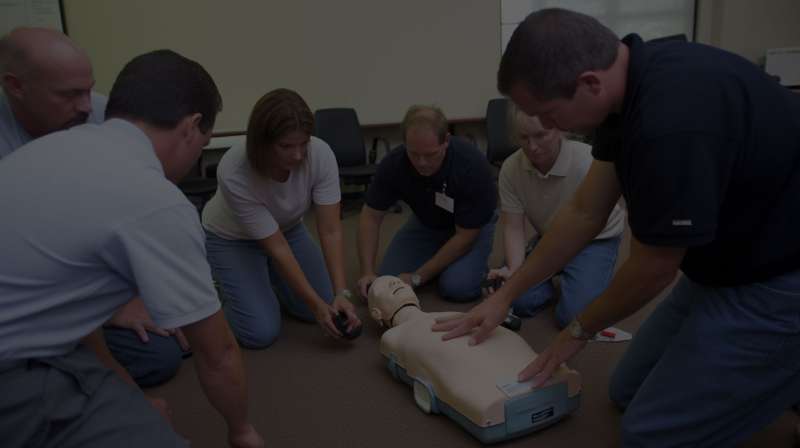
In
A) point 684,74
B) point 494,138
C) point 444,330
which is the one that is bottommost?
point 494,138

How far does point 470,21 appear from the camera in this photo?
200 inches

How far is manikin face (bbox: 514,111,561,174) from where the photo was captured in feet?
6.89

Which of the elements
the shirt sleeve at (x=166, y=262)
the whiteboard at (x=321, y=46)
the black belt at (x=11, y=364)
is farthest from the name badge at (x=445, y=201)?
the whiteboard at (x=321, y=46)

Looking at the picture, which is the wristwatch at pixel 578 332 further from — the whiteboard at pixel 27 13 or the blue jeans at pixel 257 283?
the whiteboard at pixel 27 13

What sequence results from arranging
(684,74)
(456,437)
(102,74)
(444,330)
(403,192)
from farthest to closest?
(102,74)
(403,192)
(444,330)
(456,437)
(684,74)

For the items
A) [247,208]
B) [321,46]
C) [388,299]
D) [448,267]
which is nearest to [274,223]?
[247,208]

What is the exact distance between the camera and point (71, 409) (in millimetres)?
1013

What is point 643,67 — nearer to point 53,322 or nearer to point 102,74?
point 53,322

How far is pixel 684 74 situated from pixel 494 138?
3813 millimetres

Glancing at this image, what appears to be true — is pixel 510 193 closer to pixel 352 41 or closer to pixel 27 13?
pixel 352 41

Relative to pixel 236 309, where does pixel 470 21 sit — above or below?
above

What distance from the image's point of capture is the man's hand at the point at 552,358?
4.75ft

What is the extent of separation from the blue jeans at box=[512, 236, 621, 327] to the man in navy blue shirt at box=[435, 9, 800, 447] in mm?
821

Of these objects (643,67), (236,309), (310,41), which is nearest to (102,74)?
(310,41)
